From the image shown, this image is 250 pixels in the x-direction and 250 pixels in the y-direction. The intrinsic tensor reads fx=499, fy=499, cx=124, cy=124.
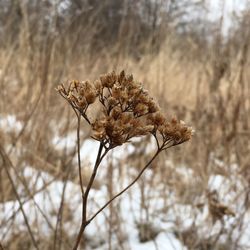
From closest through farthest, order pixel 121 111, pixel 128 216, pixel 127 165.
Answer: pixel 121 111, pixel 128 216, pixel 127 165

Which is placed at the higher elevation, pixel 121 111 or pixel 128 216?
pixel 128 216

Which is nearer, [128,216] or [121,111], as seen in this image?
[121,111]

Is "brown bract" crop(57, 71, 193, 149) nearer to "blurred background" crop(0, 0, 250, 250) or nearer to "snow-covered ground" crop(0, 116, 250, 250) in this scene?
"blurred background" crop(0, 0, 250, 250)

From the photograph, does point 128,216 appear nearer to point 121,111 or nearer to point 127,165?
point 127,165

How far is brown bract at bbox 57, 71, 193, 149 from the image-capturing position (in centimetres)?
57

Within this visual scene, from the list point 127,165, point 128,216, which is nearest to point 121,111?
point 128,216

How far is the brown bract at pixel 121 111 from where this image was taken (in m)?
0.57

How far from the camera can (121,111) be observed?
59 centimetres

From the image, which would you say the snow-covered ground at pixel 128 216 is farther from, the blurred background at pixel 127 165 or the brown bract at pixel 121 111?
the brown bract at pixel 121 111

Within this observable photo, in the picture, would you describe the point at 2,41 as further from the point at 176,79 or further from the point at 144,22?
the point at 176,79

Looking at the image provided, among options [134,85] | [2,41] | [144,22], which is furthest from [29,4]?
[134,85]

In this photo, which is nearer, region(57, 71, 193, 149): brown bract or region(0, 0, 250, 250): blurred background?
region(57, 71, 193, 149): brown bract

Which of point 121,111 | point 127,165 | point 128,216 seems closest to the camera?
point 121,111

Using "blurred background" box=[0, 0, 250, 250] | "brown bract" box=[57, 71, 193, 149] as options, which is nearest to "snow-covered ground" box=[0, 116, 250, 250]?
"blurred background" box=[0, 0, 250, 250]
